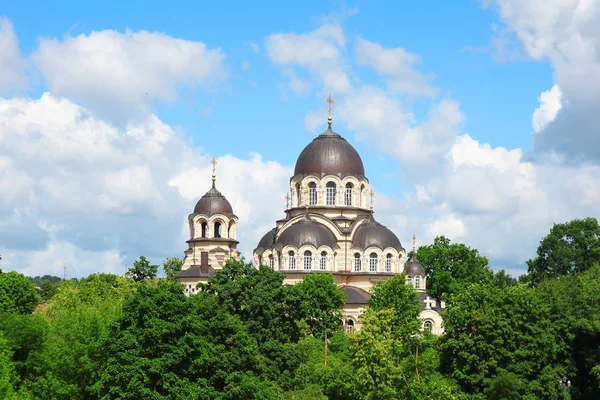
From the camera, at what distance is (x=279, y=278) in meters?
51.3

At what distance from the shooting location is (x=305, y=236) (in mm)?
70625

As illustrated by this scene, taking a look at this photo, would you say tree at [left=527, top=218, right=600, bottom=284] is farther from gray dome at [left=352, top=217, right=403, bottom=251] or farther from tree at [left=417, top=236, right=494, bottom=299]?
gray dome at [left=352, top=217, right=403, bottom=251]

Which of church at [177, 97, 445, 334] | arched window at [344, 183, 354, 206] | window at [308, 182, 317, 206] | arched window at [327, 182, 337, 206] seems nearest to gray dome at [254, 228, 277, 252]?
church at [177, 97, 445, 334]

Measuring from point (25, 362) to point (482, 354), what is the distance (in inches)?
784

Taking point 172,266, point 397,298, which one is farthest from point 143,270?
point 397,298

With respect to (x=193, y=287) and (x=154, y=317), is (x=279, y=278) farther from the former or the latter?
(x=193, y=287)

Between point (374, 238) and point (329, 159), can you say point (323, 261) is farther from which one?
point (329, 159)

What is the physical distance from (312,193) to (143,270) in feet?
56.7

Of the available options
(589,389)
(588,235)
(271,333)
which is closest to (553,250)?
(588,235)

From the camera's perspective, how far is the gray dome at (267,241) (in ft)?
243

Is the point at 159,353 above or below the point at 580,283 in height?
below

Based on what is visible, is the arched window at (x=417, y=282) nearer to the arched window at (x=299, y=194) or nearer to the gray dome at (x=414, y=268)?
the gray dome at (x=414, y=268)

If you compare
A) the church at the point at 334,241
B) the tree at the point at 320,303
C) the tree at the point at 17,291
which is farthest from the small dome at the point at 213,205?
the tree at the point at 320,303

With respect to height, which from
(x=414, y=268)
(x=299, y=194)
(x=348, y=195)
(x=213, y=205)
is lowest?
(x=414, y=268)
